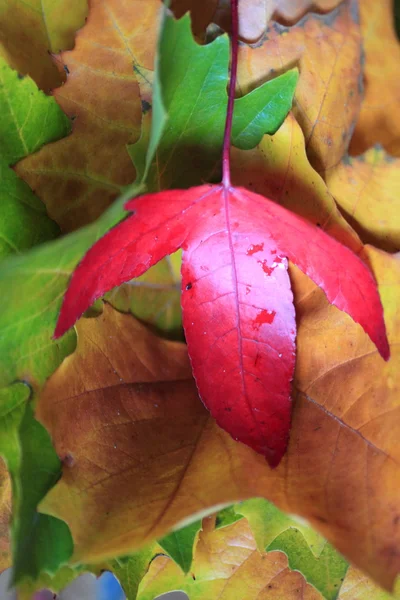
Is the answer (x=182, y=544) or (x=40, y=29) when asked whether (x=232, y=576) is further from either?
(x=40, y=29)

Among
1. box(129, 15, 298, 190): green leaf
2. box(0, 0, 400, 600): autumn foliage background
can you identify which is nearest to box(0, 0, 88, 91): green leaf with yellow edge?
box(0, 0, 400, 600): autumn foliage background

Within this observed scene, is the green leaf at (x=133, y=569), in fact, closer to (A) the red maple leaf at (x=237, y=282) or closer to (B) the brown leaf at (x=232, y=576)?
(B) the brown leaf at (x=232, y=576)

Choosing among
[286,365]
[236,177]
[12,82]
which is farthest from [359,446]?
[12,82]

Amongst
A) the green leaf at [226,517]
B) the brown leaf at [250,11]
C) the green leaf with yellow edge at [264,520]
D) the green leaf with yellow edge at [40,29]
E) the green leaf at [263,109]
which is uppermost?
the green leaf with yellow edge at [40,29]

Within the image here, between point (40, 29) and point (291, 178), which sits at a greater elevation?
point (40, 29)

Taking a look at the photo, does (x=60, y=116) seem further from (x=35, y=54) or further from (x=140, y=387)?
(x=140, y=387)

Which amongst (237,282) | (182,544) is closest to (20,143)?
(237,282)

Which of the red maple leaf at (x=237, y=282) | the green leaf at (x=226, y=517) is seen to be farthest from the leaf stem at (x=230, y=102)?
the green leaf at (x=226, y=517)
